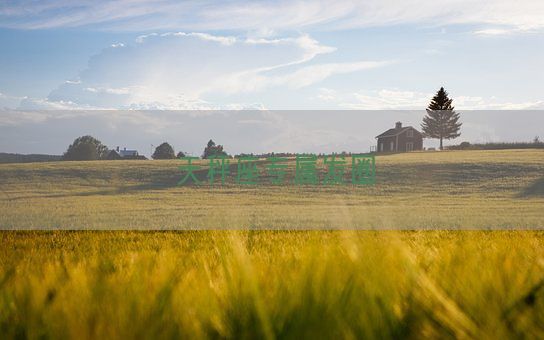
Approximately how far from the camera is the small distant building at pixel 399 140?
2120cm

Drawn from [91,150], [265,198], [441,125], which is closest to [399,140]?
[441,125]

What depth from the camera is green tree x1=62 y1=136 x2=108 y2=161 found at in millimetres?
21953

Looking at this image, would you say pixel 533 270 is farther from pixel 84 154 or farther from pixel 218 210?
pixel 84 154

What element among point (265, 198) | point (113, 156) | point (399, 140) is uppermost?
point (399, 140)

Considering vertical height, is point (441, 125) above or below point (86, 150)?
above

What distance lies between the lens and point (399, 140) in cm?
2316

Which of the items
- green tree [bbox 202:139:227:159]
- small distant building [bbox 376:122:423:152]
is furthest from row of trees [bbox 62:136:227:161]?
small distant building [bbox 376:122:423:152]

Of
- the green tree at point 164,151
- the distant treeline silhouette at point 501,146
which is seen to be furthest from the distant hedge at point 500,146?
the green tree at point 164,151

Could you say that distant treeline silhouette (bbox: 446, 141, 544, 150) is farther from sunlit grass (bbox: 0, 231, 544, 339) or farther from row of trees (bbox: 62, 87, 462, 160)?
sunlit grass (bbox: 0, 231, 544, 339)

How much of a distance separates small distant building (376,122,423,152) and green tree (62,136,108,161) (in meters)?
10.4

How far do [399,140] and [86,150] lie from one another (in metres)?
12.5

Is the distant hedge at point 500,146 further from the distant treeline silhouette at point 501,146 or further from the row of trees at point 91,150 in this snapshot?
the row of trees at point 91,150

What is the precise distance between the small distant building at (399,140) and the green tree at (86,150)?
10.4 meters

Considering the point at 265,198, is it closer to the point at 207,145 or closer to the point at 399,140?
the point at 207,145
